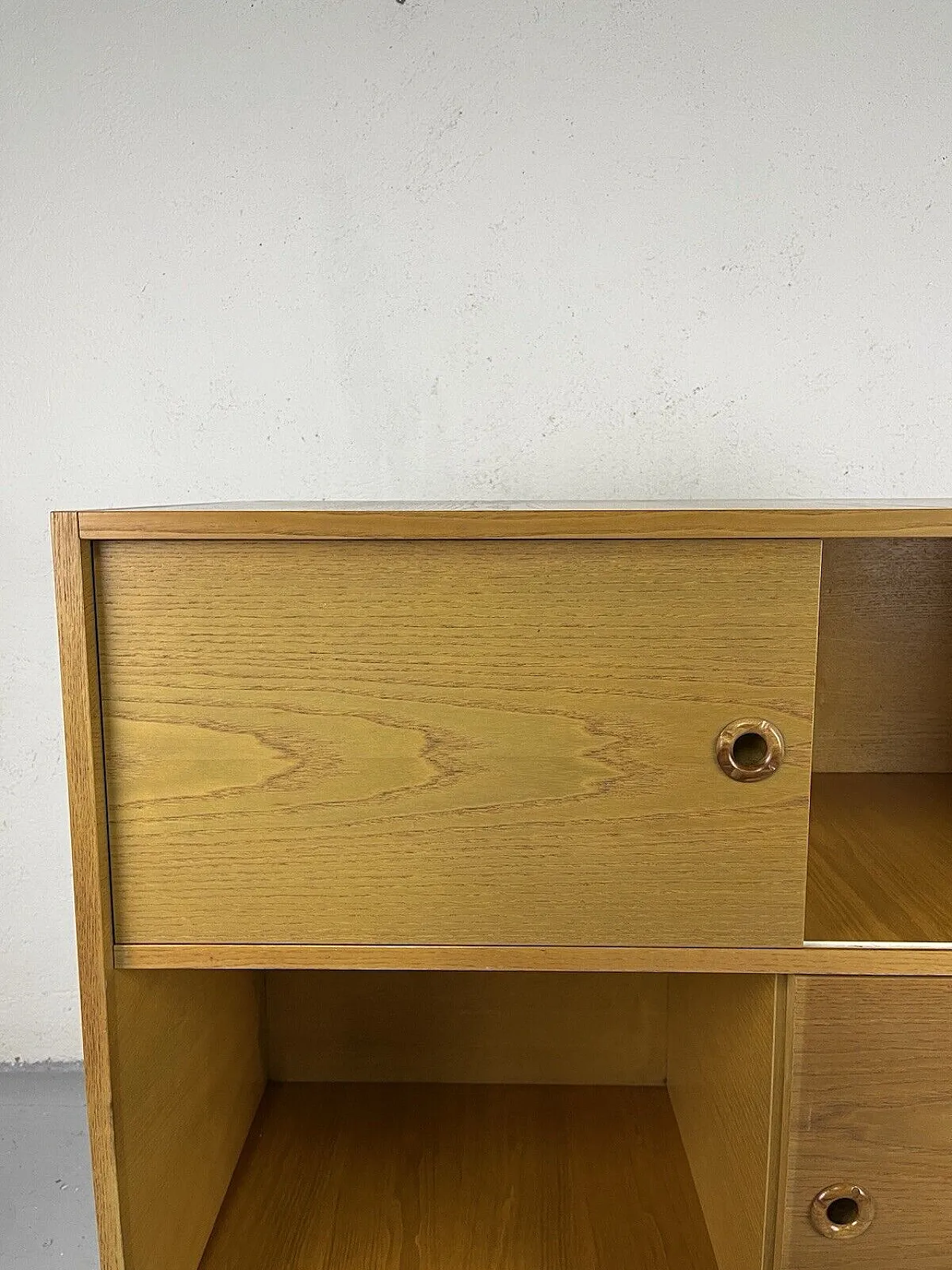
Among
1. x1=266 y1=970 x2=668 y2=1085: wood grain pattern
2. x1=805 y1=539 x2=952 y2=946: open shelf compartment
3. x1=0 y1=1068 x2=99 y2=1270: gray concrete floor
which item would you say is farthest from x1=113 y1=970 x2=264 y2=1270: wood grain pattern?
x1=805 y1=539 x2=952 y2=946: open shelf compartment

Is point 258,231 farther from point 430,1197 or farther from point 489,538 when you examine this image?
point 430,1197

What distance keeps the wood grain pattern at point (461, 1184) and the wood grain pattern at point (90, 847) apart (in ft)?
0.91

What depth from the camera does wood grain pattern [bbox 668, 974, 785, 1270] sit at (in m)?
0.73

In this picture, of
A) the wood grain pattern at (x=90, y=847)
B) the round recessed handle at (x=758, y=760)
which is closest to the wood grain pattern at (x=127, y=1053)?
the wood grain pattern at (x=90, y=847)

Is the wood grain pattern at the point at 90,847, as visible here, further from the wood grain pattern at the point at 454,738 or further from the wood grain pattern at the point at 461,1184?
the wood grain pattern at the point at 461,1184

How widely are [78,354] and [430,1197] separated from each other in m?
1.04

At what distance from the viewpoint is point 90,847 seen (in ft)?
2.24

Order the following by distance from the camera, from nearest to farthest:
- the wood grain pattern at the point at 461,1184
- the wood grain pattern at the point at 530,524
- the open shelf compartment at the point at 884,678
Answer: the wood grain pattern at the point at 530,524, the wood grain pattern at the point at 461,1184, the open shelf compartment at the point at 884,678

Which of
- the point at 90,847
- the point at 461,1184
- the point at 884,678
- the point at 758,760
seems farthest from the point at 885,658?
the point at 90,847

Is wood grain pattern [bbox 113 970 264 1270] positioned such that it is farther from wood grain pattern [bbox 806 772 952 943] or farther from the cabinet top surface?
wood grain pattern [bbox 806 772 952 943]

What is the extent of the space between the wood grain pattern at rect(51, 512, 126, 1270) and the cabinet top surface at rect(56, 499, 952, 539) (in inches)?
1.2

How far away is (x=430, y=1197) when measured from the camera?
1000 millimetres

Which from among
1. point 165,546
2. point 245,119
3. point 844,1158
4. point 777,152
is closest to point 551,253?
point 777,152

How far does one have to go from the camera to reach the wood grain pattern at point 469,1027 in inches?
46.3
